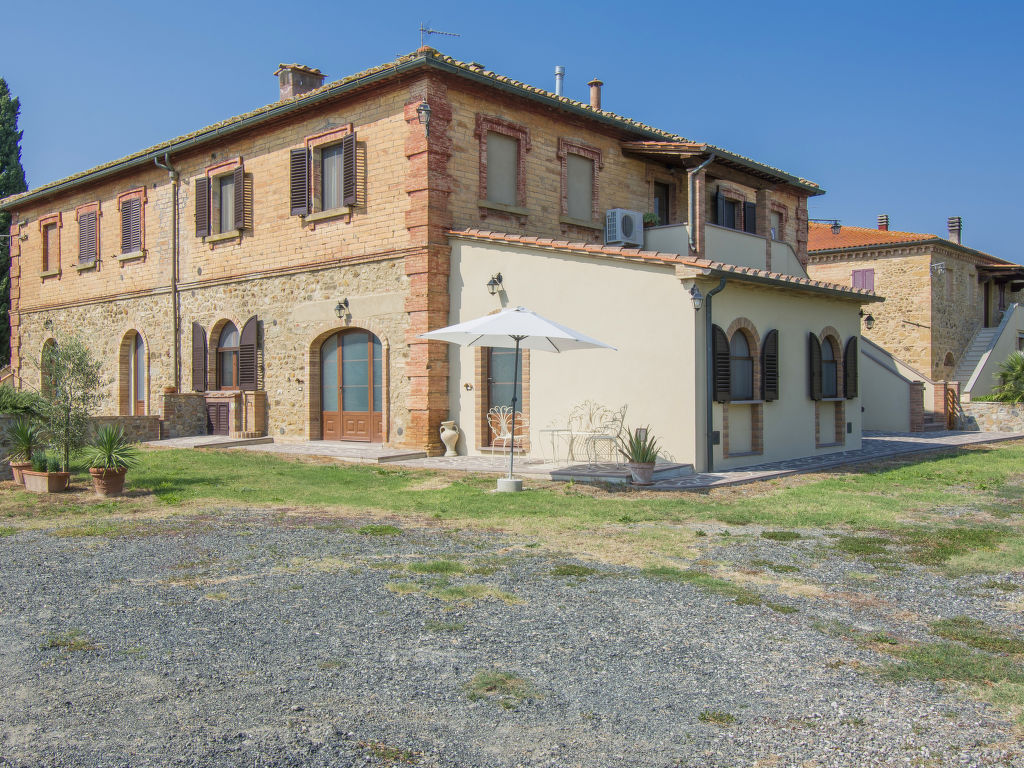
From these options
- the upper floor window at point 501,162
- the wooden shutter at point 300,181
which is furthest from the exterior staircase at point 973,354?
the wooden shutter at point 300,181

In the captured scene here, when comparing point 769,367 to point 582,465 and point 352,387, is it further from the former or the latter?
point 352,387

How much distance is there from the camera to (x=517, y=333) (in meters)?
10.2

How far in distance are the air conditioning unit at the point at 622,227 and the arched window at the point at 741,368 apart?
3.93 metres

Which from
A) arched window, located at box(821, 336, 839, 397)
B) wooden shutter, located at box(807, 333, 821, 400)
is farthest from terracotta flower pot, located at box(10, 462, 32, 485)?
arched window, located at box(821, 336, 839, 397)

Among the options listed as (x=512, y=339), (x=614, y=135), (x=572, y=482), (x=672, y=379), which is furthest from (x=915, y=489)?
(x=614, y=135)

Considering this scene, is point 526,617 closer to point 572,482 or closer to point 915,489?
point 572,482

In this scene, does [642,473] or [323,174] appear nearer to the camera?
[642,473]

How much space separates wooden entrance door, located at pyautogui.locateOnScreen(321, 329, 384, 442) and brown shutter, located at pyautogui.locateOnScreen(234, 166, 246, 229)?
11.3 feet

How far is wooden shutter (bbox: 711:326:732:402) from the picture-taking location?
40.3 feet

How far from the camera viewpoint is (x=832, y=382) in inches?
612

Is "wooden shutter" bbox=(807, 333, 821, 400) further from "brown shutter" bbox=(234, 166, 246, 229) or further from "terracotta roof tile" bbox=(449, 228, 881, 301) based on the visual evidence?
"brown shutter" bbox=(234, 166, 246, 229)

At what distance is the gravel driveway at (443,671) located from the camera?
3229 mm

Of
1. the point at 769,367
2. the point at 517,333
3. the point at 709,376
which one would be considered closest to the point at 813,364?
the point at 769,367

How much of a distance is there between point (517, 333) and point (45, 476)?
6.08 m
